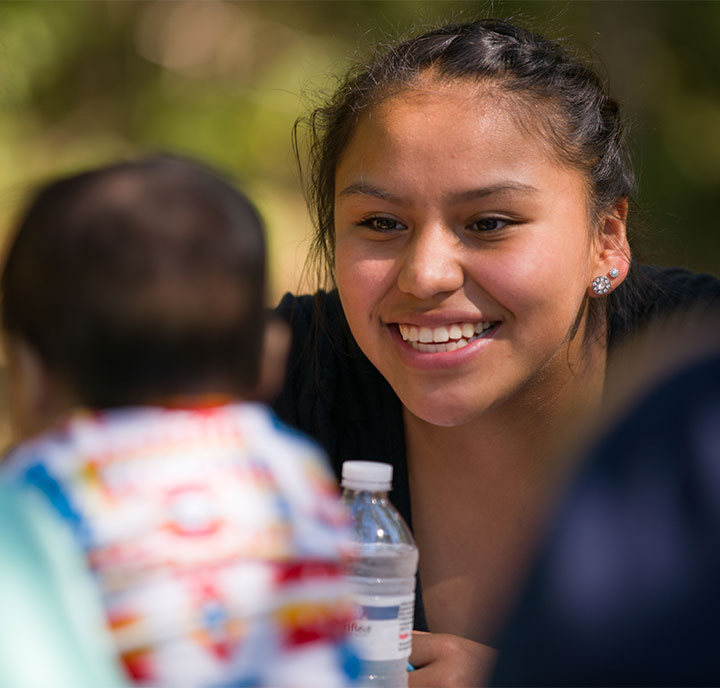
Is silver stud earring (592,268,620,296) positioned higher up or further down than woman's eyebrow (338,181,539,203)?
further down

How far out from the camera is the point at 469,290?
1.85 m

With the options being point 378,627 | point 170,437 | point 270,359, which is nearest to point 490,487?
point 378,627

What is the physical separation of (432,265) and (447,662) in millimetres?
674

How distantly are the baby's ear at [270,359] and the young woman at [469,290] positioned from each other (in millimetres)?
602

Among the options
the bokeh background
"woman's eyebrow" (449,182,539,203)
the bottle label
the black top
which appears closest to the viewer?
the bottle label

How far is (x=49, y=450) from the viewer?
102 cm

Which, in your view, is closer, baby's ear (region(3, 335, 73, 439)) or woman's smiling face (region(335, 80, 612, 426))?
baby's ear (region(3, 335, 73, 439))

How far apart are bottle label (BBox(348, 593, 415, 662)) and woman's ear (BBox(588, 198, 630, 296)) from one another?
87 centimetres

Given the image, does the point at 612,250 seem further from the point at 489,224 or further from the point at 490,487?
the point at 490,487

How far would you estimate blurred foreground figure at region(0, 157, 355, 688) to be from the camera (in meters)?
0.99

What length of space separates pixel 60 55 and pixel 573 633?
9.07 metres

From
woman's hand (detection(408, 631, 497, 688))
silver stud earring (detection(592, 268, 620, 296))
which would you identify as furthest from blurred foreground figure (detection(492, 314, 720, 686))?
silver stud earring (detection(592, 268, 620, 296))

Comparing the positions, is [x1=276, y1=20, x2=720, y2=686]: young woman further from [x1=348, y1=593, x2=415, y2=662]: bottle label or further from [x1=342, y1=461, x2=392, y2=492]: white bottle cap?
[x1=342, y1=461, x2=392, y2=492]: white bottle cap

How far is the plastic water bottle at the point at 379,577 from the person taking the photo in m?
1.42
